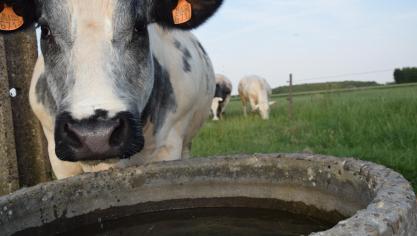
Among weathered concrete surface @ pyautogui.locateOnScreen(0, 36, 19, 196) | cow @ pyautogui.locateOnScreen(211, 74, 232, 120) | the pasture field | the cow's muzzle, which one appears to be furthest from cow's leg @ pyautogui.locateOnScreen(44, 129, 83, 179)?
cow @ pyautogui.locateOnScreen(211, 74, 232, 120)

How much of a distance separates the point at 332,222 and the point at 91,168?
152 centimetres

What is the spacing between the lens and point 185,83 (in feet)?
9.38

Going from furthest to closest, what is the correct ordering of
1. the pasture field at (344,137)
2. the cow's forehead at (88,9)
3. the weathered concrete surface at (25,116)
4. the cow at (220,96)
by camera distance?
Answer: 1. the cow at (220,96)
2. the pasture field at (344,137)
3. the weathered concrete surface at (25,116)
4. the cow's forehead at (88,9)

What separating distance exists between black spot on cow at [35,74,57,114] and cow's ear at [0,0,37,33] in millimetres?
316

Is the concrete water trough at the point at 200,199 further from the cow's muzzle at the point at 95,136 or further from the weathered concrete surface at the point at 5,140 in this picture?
the weathered concrete surface at the point at 5,140

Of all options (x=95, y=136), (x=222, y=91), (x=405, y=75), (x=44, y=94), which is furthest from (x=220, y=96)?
(x=405, y=75)

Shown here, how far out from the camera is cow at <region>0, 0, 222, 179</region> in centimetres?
166

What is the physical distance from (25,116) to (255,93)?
11.9 metres

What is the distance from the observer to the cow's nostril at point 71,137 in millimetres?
1627

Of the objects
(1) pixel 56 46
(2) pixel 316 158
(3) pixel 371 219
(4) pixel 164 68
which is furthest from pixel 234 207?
(4) pixel 164 68

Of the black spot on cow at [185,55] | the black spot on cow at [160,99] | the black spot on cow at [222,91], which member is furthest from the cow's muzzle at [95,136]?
the black spot on cow at [222,91]

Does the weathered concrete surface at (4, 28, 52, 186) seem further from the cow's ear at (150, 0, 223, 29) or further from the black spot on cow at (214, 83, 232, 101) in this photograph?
the black spot on cow at (214, 83, 232, 101)

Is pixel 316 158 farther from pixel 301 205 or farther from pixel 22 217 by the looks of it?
pixel 22 217

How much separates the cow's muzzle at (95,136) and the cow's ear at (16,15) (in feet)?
3.31
